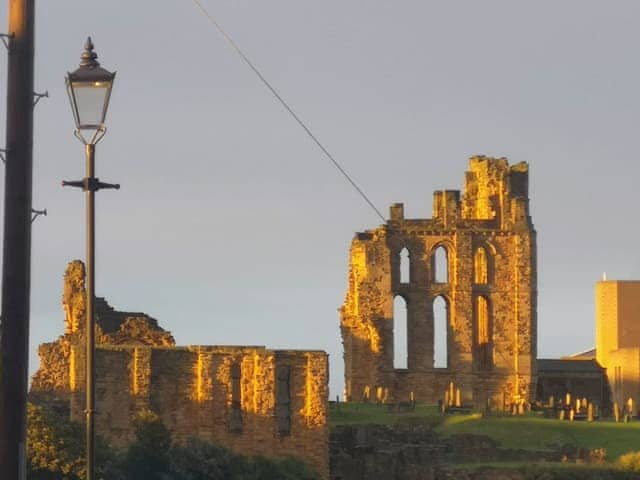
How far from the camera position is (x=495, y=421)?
75938 millimetres

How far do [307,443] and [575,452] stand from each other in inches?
300

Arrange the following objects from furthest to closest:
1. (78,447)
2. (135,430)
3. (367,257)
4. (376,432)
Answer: (367,257)
(376,432)
(135,430)
(78,447)

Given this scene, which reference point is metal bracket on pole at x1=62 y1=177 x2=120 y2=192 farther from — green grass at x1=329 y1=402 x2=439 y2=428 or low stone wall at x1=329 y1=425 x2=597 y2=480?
green grass at x1=329 y1=402 x2=439 y2=428

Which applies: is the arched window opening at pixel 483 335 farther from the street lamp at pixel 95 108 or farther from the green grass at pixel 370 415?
the street lamp at pixel 95 108

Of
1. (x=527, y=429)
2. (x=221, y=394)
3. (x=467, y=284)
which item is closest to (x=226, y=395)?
(x=221, y=394)

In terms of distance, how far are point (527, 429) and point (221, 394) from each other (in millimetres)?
10255

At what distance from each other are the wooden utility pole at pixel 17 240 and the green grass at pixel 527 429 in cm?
5237

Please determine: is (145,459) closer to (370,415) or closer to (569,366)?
(370,415)

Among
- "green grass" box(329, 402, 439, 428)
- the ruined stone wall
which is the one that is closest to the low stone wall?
the ruined stone wall

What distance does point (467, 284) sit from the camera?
105062 millimetres

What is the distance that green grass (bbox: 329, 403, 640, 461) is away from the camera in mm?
72125

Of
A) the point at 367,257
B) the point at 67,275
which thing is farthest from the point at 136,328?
the point at 367,257

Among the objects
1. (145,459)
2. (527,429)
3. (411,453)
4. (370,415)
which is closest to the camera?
(145,459)

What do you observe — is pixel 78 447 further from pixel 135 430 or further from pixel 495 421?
pixel 495 421
